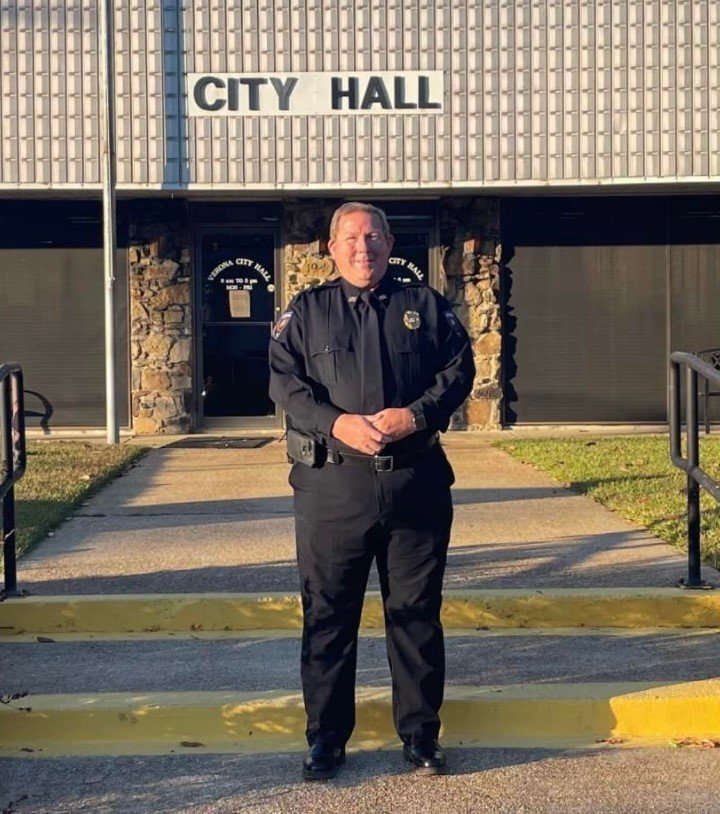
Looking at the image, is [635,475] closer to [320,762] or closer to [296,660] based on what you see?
[296,660]

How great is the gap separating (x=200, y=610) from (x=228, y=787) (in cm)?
164

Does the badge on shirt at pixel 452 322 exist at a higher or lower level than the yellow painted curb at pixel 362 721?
higher

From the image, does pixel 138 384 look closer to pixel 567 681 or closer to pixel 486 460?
pixel 486 460

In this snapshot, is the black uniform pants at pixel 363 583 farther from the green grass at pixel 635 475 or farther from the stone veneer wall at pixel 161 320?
the stone veneer wall at pixel 161 320

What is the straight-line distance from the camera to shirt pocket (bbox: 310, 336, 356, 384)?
4.14m

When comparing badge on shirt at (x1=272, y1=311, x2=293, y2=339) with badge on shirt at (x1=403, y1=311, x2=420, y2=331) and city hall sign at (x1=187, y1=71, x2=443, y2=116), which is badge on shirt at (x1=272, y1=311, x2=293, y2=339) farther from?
city hall sign at (x1=187, y1=71, x2=443, y2=116)

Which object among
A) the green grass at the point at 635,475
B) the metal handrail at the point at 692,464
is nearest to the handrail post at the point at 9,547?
the metal handrail at the point at 692,464

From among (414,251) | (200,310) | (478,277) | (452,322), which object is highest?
(414,251)

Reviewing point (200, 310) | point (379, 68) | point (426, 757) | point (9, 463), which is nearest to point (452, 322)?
point (426, 757)

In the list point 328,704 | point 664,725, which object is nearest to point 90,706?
point 328,704

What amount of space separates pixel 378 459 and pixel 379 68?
374 inches

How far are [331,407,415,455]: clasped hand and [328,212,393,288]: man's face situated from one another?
1.72ft

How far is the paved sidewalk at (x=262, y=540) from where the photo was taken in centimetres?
629

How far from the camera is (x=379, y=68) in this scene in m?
12.8
